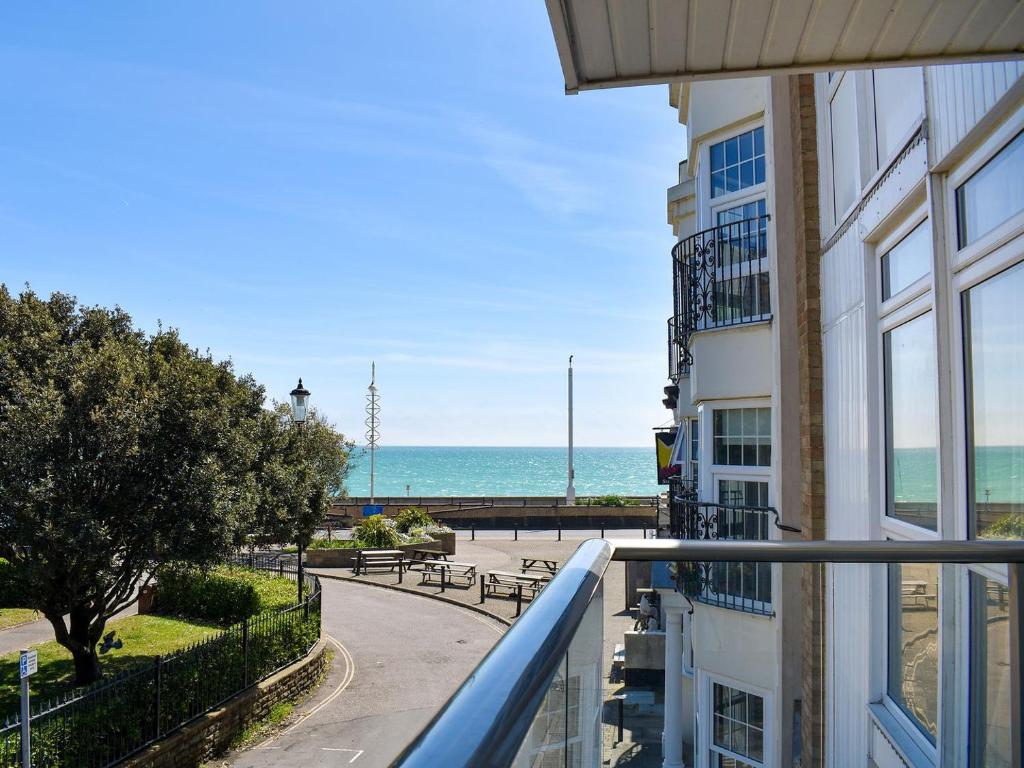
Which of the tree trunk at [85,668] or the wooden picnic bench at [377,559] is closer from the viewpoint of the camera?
the tree trunk at [85,668]

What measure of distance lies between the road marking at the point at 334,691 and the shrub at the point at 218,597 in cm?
179

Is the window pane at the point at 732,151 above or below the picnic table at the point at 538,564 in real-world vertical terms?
above

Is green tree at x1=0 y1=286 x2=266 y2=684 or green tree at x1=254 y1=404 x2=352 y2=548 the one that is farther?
green tree at x1=254 y1=404 x2=352 y2=548

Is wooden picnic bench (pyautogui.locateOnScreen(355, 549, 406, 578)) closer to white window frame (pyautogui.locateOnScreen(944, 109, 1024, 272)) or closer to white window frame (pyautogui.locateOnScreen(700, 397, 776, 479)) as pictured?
white window frame (pyautogui.locateOnScreen(700, 397, 776, 479))

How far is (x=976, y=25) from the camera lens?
2.59 metres

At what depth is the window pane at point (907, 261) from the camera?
157 inches

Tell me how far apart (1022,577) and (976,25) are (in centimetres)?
173

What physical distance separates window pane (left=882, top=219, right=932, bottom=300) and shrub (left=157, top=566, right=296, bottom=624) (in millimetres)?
17010

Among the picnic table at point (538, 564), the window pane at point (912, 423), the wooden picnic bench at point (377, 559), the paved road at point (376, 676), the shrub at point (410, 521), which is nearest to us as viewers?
the window pane at point (912, 423)

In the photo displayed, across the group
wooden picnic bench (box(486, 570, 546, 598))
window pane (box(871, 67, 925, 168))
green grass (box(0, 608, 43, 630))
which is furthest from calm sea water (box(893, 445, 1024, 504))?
green grass (box(0, 608, 43, 630))

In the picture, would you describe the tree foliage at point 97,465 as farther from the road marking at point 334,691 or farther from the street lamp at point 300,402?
the road marking at point 334,691

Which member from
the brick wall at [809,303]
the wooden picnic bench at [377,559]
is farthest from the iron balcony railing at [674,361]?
the wooden picnic bench at [377,559]

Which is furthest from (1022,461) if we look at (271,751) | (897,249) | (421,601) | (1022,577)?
(421,601)

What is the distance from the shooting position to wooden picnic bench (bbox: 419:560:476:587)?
25.8 meters
